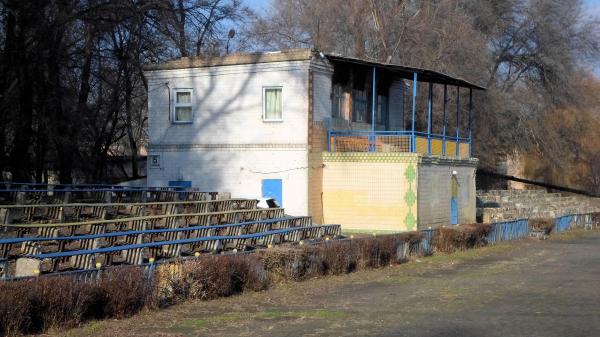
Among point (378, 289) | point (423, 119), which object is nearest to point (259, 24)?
point (423, 119)

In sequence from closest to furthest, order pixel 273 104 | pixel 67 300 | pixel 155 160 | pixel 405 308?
pixel 67 300 → pixel 405 308 → pixel 273 104 → pixel 155 160

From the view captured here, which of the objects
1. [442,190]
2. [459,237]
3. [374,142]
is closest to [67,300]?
[459,237]

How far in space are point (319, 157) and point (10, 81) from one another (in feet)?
35.0

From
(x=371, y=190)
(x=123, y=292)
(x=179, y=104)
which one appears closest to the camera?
(x=123, y=292)

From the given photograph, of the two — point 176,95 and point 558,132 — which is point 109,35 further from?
point 558,132

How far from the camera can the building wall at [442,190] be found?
998 inches

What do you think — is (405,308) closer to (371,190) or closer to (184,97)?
(371,190)

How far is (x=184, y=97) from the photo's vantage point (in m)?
27.6

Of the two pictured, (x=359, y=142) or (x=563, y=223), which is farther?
(x=563, y=223)

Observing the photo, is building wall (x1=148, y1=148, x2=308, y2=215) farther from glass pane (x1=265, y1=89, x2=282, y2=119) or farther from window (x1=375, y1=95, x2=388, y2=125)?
window (x1=375, y1=95, x2=388, y2=125)

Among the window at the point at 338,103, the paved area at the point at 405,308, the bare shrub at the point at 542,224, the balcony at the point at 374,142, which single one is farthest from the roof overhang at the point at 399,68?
the paved area at the point at 405,308

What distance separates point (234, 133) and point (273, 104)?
1.81 metres

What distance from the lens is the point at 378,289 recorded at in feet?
48.2

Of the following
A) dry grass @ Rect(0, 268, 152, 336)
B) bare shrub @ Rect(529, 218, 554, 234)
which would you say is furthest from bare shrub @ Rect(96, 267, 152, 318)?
bare shrub @ Rect(529, 218, 554, 234)
